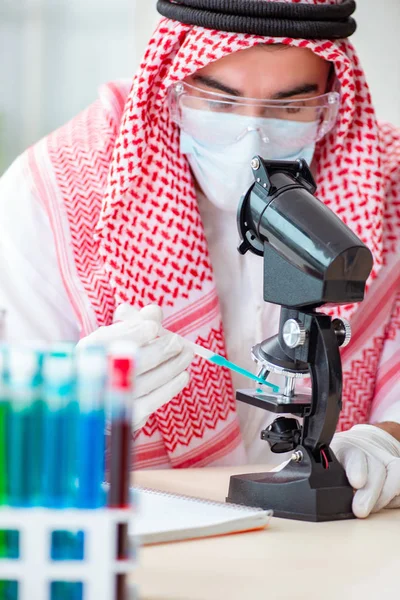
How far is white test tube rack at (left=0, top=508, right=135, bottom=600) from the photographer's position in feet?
2.20

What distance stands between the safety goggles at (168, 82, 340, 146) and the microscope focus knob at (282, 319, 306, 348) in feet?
2.01

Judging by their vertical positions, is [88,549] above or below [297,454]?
above

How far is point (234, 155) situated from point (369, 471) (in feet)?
2.51

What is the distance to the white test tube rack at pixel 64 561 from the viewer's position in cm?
67

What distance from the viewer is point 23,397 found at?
69 cm

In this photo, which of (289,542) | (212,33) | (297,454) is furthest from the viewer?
(212,33)

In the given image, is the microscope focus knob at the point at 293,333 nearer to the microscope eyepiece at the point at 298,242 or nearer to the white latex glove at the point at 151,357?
the microscope eyepiece at the point at 298,242

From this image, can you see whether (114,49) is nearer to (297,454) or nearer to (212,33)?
(212,33)

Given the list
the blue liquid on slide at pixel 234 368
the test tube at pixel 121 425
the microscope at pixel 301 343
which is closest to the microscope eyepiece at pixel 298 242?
the microscope at pixel 301 343

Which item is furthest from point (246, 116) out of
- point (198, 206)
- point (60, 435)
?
point (60, 435)

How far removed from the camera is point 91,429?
68 cm

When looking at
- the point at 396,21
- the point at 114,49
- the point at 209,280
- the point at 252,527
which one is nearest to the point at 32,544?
the point at 252,527

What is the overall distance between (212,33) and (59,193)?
0.48 metres

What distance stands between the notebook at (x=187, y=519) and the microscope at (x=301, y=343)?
0.10 metres
